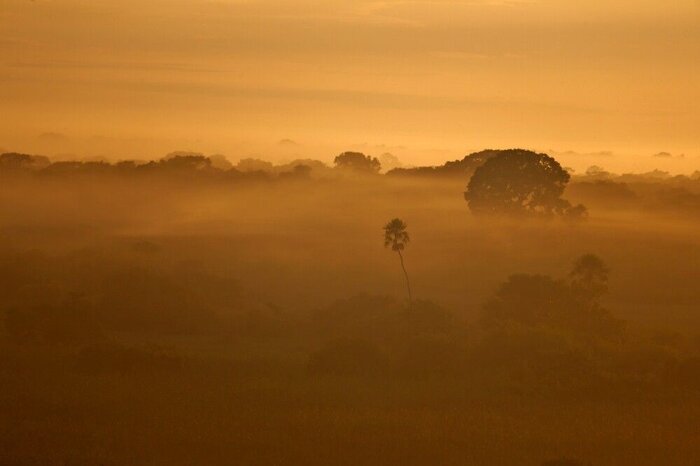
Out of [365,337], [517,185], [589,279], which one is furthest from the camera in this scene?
[517,185]

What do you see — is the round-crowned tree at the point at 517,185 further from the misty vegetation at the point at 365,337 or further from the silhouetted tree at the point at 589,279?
the silhouetted tree at the point at 589,279

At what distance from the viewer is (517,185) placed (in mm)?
112250

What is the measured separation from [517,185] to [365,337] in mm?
49687

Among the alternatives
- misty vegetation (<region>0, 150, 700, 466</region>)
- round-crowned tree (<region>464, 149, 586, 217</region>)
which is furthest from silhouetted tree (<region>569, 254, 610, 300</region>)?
round-crowned tree (<region>464, 149, 586, 217</region>)

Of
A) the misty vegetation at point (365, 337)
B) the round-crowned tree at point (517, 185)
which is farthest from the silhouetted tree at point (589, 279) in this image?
the round-crowned tree at point (517, 185)

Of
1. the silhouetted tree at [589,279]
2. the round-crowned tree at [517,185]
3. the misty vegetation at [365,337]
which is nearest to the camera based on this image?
the misty vegetation at [365,337]

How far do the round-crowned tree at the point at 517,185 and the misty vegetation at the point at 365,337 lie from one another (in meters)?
0.21

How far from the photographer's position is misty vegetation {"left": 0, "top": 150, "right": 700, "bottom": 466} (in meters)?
47.2

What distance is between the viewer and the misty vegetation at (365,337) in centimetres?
4725

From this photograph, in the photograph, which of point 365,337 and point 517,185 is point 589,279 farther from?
point 517,185

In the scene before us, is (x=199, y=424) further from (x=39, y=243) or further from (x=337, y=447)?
(x=39, y=243)

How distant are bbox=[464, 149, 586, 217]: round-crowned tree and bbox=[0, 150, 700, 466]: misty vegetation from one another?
21 centimetres

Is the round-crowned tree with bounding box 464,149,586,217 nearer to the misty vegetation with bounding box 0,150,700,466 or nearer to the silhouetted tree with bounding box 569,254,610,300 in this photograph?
the misty vegetation with bounding box 0,150,700,466

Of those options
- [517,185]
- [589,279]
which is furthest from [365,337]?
[517,185]
